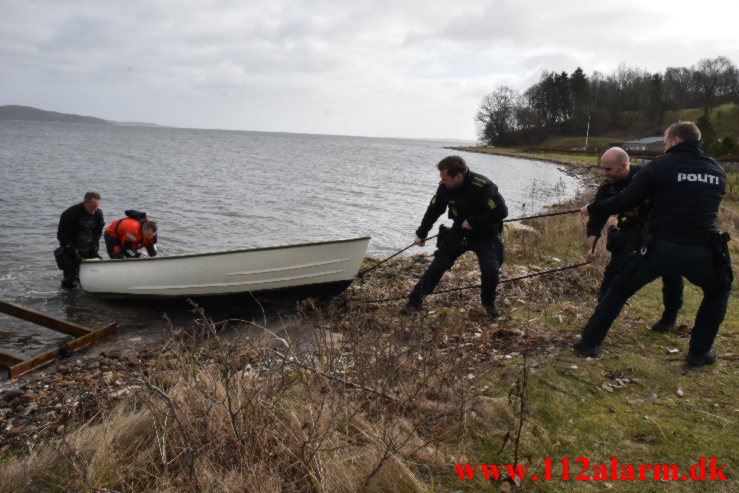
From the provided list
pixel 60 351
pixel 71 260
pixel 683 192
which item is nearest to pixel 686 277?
pixel 683 192

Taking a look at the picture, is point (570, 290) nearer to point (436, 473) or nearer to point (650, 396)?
point (650, 396)

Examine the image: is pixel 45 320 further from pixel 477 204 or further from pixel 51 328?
pixel 477 204

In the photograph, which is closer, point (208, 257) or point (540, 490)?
point (540, 490)

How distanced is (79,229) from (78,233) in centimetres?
8

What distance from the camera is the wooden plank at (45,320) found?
6.93 m

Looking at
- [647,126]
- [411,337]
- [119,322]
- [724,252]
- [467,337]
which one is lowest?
[119,322]

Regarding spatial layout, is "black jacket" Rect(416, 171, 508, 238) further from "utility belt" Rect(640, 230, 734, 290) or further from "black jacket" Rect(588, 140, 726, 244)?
"utility belt" Rect(640, 230, 734, 290)

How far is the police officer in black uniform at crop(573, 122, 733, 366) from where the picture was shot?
4.17 meters

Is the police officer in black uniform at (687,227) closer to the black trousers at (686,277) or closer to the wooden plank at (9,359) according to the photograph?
the black trousers at (686,277)

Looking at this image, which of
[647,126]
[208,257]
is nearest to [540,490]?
[208,257]

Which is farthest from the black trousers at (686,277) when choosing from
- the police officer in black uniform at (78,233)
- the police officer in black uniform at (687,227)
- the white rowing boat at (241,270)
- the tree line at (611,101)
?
the tree line at (611,101)

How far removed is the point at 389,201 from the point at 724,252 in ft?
71.1

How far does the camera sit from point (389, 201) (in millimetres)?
25656

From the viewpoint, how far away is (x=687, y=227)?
4.17 m
